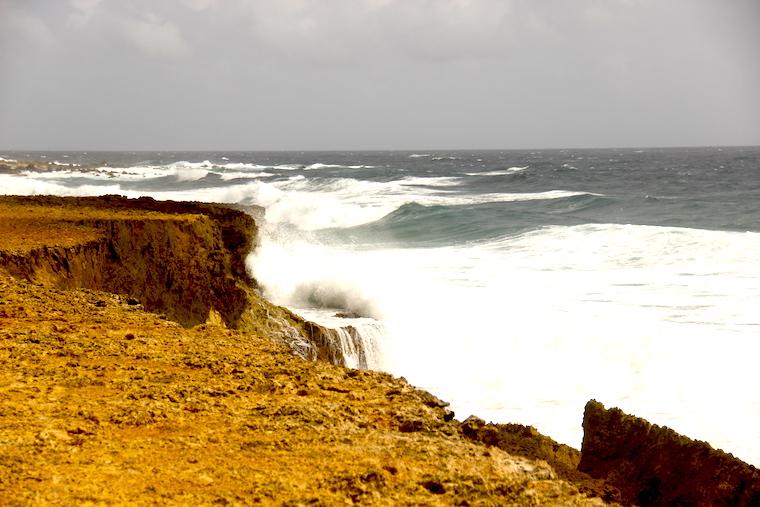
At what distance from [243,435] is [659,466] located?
11.3ft

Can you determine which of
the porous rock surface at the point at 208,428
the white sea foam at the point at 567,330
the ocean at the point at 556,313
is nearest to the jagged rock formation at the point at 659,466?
the porous rock surface at the point at 208,428

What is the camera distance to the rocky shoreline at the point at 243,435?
11.1 ft

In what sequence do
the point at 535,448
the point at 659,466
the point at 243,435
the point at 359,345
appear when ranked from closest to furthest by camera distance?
the point at 243,435 < the point at 659,466 < the point at 535,448 < the point at 359,345

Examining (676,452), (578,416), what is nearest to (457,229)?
(578,416)

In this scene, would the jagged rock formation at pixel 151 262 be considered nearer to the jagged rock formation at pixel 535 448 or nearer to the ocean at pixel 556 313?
the ocean at pixel 556 313

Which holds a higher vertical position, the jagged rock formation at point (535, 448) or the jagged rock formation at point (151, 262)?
the jagged rock formation at point (151, 262)

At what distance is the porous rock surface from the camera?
3.36 metres

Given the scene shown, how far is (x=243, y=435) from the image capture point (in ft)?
13.1

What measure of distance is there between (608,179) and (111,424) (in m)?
63.7

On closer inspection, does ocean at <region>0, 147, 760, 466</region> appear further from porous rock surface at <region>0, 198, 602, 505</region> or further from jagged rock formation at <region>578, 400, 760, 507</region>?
porous rock surface at <region>0, 198, 602, 505</region>

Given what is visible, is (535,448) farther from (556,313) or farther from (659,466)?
(556,313)

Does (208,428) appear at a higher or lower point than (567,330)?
higher

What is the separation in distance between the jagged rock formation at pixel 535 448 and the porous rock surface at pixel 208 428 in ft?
1.31

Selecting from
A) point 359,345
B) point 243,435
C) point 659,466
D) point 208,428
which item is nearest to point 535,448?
point 659,466
